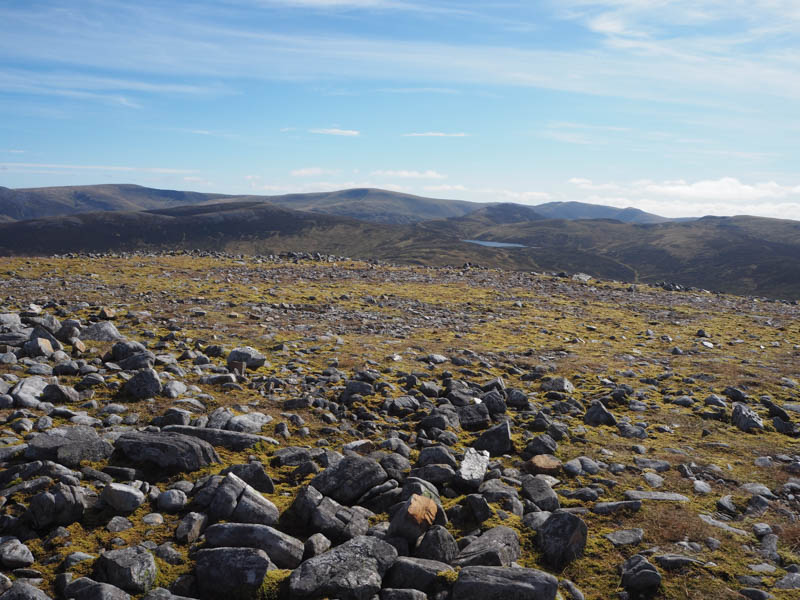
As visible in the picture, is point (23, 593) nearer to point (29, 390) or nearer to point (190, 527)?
point (190, 527)

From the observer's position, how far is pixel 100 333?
14.8m

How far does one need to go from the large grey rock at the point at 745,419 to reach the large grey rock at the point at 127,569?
12389mm

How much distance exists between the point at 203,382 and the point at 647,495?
A: 9697 millimetres

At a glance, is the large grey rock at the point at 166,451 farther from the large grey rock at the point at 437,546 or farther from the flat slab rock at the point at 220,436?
the large grey rock at the point at 437,546

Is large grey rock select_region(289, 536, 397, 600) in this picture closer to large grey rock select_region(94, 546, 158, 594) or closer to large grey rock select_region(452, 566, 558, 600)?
large grey rock select_region(452, 566, 558, 600)

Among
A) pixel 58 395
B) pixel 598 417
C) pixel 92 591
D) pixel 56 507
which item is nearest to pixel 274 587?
pixel 92 591

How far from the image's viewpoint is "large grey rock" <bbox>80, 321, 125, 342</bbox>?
1451cm

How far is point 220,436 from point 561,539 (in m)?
5.83

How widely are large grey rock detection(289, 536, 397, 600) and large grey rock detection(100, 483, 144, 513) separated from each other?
263 centimetres

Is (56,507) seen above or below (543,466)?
above

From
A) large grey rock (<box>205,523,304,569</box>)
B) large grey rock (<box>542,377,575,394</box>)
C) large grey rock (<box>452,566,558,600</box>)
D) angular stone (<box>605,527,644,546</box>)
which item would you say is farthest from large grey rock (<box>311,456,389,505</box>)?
large grey rock (<box>542,377,575,394</box>)

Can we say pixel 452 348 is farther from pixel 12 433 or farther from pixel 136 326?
pixel 12 433

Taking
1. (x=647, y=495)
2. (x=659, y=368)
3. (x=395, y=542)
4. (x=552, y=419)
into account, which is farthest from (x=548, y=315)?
(x=395, y=542)

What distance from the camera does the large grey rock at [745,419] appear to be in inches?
460
